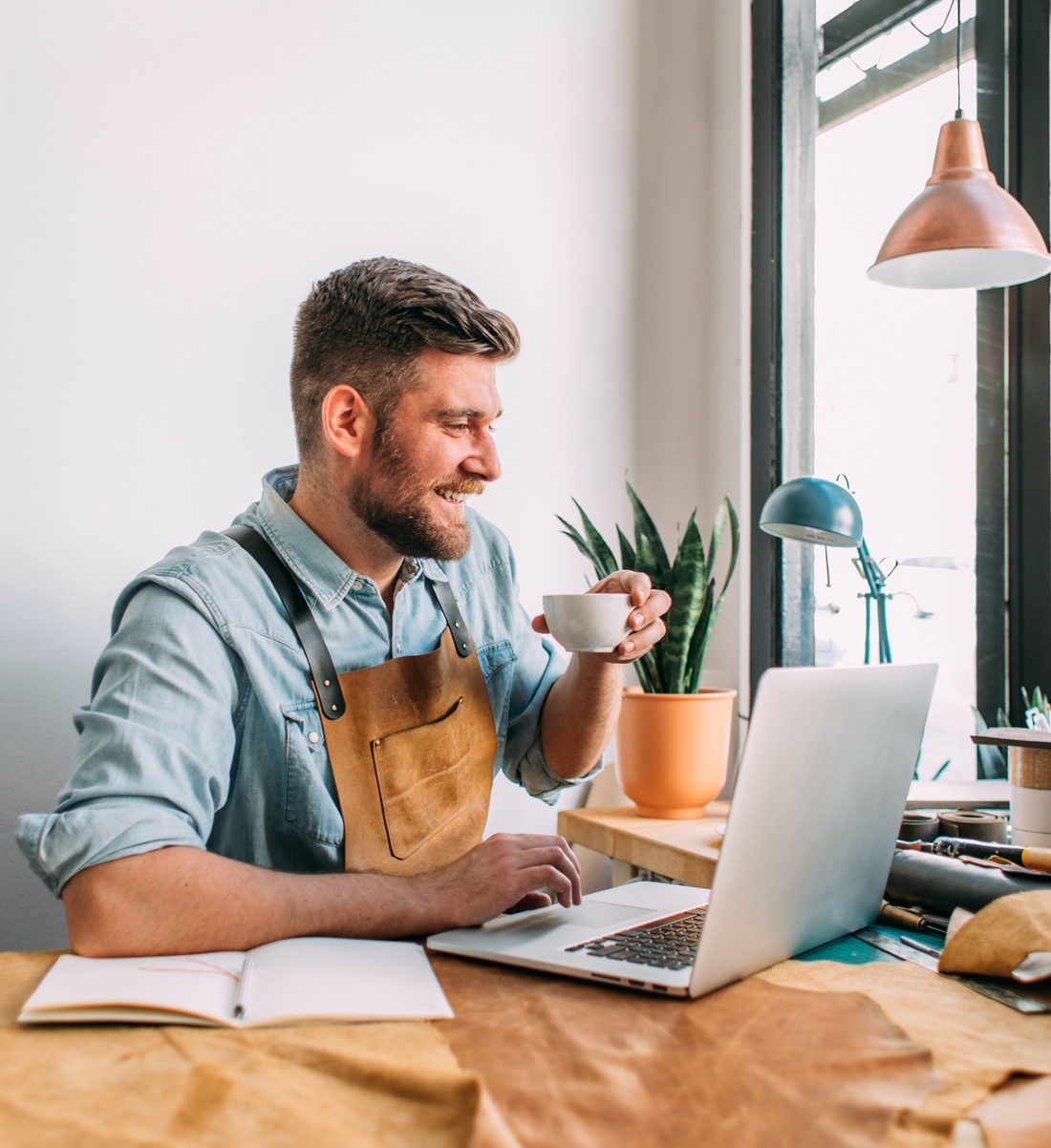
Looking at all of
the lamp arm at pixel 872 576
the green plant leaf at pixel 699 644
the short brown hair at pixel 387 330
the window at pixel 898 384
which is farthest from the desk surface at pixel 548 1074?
the window at pixel 898 384

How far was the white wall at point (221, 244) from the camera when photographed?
5.16 feet

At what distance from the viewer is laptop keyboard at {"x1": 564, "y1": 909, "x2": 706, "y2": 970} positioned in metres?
0.82

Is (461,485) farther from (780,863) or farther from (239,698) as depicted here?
(780,863)

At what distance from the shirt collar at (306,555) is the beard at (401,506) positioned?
0.07m

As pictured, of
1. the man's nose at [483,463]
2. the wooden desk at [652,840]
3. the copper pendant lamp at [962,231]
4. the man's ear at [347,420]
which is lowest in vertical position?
the wooden desk at [652,840]

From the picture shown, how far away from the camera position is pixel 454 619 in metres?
1.45

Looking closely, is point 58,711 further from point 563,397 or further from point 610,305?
point 610,305

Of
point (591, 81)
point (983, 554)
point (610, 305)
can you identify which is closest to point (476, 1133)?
point (983, 554)

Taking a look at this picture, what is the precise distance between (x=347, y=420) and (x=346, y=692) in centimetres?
41

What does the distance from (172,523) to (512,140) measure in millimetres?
1145

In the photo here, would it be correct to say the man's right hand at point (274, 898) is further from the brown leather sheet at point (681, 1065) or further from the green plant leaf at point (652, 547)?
the green plant leaf at point (652, 547)

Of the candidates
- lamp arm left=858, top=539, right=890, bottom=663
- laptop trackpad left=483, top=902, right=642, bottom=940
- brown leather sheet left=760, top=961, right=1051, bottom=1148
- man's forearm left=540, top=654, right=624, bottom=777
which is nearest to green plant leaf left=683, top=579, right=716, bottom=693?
lamp arm left=858, top=539, right=890, bottom=663

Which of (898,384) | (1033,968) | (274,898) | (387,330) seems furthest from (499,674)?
(898,384)

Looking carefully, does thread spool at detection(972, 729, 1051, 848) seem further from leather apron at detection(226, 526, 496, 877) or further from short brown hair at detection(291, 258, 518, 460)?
short brown hair at detection(291, 258, 518, 460)
